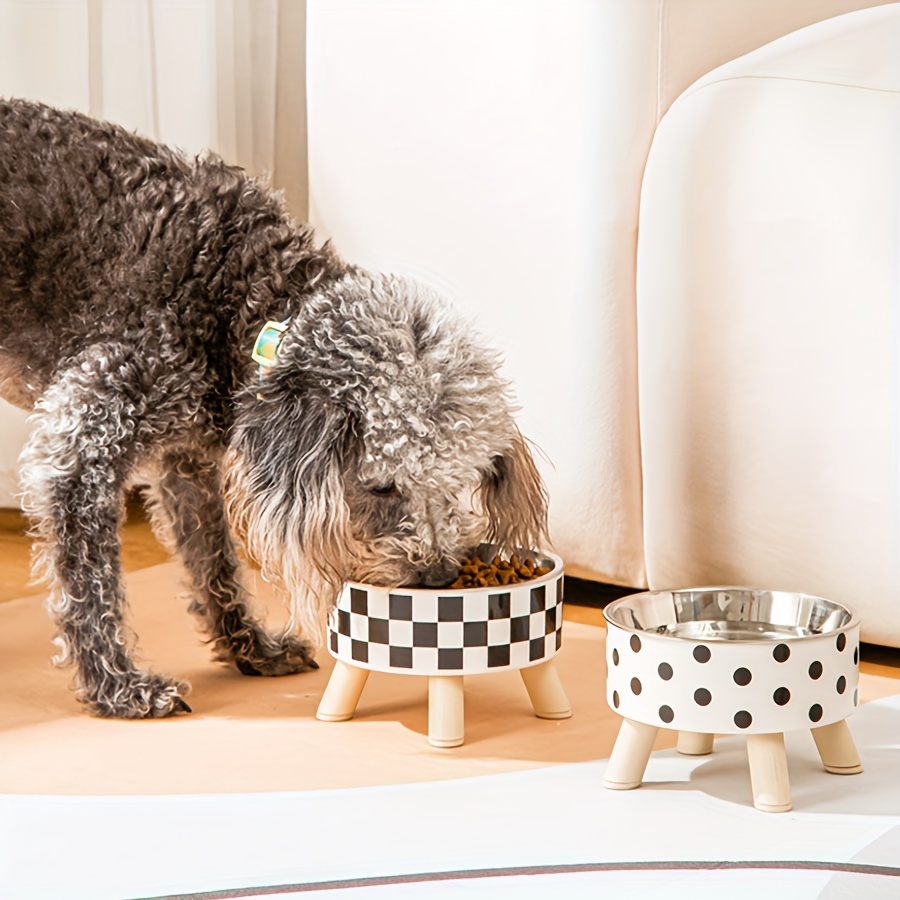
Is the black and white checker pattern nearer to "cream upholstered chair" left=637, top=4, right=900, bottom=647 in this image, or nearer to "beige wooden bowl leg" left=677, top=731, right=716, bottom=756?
"beige wooden bowl leg" left=677, top=731, right=716, bottom=756

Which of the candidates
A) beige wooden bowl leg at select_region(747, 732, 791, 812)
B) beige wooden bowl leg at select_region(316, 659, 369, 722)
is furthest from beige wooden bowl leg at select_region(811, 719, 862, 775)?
beige wooden bowl leg at select_region(316, 659, 369, 722)

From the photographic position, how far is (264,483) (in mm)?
1711

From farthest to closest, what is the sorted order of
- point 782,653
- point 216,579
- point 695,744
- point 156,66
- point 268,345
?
point 156,66
point 216,579
point 268,345
point 695,744
point 782,653

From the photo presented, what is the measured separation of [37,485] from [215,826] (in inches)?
25.8

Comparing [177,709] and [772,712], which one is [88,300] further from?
[772,712]

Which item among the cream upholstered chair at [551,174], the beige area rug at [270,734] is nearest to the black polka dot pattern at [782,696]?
the beige area rug at [270,734]

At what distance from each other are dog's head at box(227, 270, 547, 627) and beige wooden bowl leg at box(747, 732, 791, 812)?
46 centimetres

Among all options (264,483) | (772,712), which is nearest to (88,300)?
(264,483)

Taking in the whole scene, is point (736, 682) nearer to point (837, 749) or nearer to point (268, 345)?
point (837, 749)

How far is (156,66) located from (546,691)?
1.92 meters

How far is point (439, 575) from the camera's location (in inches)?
67.2

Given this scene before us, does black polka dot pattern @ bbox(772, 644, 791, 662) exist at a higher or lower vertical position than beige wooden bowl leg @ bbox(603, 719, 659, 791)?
higher

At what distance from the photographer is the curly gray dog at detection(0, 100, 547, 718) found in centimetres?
170

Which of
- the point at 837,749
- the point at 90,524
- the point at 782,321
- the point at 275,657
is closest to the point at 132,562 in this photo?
the point at 275,657
